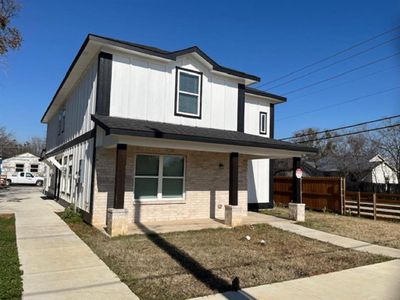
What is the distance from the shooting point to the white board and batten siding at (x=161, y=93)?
1167cm

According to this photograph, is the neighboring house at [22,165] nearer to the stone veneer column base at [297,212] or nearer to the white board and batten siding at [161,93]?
the white board and batten siding at [161,93]

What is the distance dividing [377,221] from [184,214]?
→ 8.11 m

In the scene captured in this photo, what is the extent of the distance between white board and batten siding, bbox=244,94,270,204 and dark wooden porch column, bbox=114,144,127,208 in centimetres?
876

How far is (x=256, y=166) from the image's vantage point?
699 inches

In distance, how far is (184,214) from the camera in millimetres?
12719

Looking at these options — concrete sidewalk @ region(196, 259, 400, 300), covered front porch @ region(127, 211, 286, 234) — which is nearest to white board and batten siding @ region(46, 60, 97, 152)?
covered front porch @ region(127, 211, 286, 234)

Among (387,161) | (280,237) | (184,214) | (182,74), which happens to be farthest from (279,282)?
(387,161)

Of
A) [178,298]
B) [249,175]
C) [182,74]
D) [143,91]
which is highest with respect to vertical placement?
[182,74]

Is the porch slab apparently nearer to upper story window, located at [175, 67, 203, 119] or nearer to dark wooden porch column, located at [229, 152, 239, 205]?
dark wooden porch column, located at [229, 152, 239, 205]

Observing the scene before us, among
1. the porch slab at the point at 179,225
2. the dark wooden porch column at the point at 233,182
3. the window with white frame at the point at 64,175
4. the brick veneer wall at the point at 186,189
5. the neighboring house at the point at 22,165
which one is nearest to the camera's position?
the porch slab at the point at 179,225

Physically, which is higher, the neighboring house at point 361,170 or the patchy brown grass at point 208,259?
the neighboring house at point 361,170

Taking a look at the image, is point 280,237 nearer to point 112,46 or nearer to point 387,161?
point 112,46

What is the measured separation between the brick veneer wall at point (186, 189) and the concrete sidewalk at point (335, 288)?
270 inches

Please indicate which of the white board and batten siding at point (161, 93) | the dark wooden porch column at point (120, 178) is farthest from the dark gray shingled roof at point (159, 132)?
the dark wooden porch column at point (120, 178)
